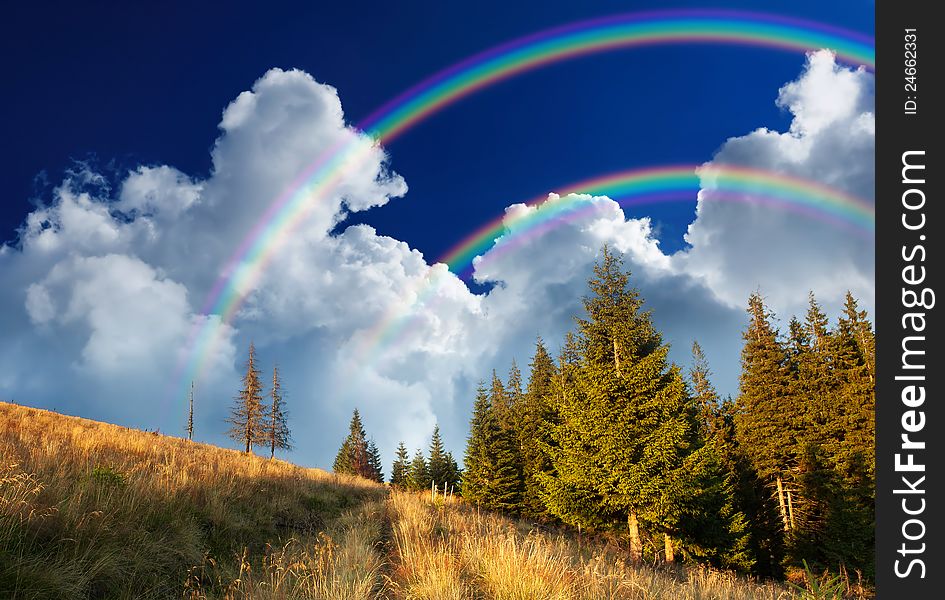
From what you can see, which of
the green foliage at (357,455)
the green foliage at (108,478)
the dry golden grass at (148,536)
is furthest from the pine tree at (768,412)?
the green foliage at (357,455)

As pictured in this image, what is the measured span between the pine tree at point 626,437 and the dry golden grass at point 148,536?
965cm

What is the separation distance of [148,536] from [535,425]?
29.9 metres

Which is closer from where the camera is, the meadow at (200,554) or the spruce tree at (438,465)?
the meadow at (200,554)

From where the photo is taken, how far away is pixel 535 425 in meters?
33.3

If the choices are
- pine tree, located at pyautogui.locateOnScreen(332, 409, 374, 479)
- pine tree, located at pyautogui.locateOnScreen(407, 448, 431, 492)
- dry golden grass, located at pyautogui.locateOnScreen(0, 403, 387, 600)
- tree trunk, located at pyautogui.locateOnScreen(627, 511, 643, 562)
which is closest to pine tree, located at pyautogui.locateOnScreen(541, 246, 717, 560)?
tree trunk, located at pyautogui.locateOnScreen(627, 511, 643, 562)

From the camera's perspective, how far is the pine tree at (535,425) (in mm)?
29016

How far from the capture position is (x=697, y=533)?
18297mm

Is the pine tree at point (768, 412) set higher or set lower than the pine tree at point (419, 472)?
higher

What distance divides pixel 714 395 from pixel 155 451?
109 feet

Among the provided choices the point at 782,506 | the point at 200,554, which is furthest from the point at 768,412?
the point at 200,554

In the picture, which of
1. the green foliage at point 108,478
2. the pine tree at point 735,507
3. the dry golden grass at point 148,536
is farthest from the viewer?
the pine tree at point 735,507

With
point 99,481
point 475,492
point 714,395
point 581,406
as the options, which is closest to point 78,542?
point 99,481

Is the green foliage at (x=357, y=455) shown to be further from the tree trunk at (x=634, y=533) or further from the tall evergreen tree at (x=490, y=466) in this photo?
the tree trunk at (x=634, y=533)
